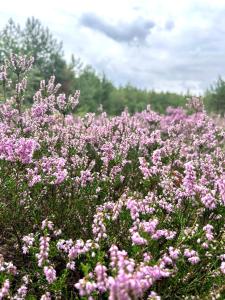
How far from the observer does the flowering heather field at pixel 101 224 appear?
3.90 m

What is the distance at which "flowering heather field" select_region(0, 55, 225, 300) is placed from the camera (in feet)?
12.8

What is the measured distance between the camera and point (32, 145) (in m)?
5.62

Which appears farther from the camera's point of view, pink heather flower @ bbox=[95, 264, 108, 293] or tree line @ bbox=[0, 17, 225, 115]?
tree line @ bbox=[0, 17, 225, 115]

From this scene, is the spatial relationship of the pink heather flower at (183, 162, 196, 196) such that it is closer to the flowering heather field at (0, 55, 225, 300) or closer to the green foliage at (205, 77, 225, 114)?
the flowering heather field at (0, 55, 225, 300)

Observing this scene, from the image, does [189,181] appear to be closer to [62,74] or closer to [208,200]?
[208,200]

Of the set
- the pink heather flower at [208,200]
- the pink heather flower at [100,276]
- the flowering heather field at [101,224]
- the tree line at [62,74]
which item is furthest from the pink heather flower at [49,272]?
the tree line at [62,74]

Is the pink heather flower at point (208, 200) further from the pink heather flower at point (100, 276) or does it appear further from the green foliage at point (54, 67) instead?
the green foliage at point (54, 67)

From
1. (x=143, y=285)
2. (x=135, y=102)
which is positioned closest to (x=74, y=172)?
(x=143, y=285)

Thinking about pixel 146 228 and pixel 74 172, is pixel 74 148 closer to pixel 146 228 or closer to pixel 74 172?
pixel 74 172

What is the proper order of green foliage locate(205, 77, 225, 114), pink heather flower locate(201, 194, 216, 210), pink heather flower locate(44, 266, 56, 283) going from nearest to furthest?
pink heather flower locate(44, 266, 56, 283)
pink heather flower locate(201, 194, 216, 210)
green foliage locate(205, 77, 225, 114)

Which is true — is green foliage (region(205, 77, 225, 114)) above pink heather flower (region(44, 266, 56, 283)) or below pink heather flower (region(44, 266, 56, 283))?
above

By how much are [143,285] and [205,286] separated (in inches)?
59.8

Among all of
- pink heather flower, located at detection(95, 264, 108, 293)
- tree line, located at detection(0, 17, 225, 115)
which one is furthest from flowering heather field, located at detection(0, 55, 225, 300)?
tree line, located at detection(0, 17, 225, 115)

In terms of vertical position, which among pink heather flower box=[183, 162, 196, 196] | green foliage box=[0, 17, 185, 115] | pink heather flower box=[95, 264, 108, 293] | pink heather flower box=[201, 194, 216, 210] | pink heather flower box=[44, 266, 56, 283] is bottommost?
pink heather flower box=[44, 266, 56, 283]
